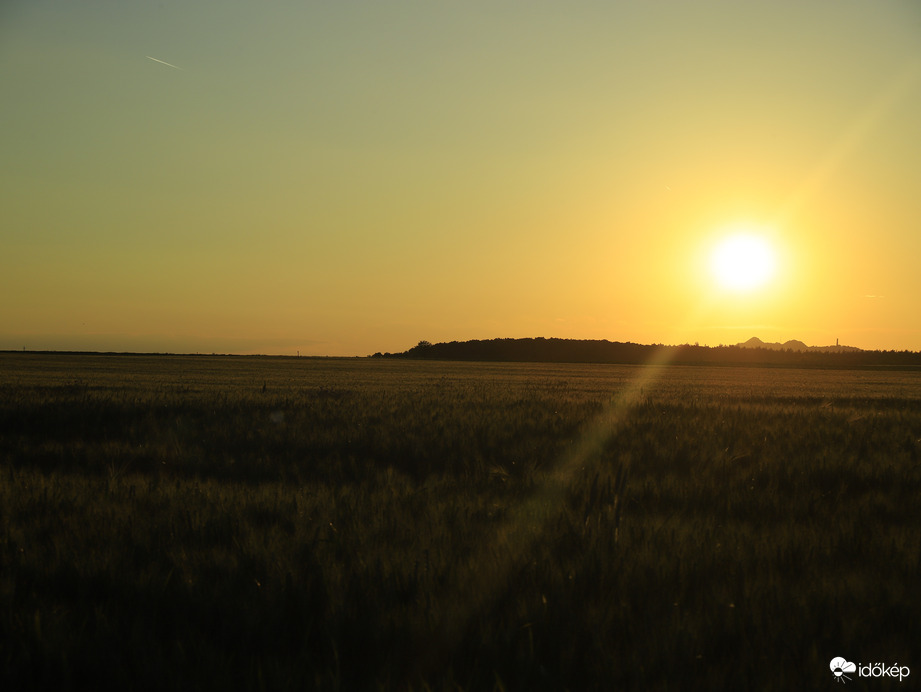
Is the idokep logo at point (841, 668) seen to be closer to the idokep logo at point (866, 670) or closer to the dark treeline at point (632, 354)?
the idokep logo at point (866, 670)

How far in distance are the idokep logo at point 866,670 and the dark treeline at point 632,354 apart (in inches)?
3378

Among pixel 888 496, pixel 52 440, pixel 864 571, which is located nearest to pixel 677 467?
pixel 888 496

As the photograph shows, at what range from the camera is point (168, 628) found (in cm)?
357

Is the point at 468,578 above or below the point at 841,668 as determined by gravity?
above

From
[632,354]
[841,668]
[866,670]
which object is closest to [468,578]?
[841,668]

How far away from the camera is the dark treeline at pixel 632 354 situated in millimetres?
88938

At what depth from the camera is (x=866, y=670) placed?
313 cm

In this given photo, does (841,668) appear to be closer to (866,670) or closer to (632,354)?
(866,670)

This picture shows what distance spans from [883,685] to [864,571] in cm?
148

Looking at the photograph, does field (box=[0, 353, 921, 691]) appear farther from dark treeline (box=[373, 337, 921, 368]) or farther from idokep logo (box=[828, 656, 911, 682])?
dark treeline (box=[373, 337, 921, 368])

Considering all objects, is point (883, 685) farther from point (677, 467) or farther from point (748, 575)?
point (677, 467)

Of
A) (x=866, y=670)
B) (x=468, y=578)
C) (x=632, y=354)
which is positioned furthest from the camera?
(x=632, y=354)

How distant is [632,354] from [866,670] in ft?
348

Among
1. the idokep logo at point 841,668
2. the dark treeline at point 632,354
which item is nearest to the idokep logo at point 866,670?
the idokep logo at point 841,668
